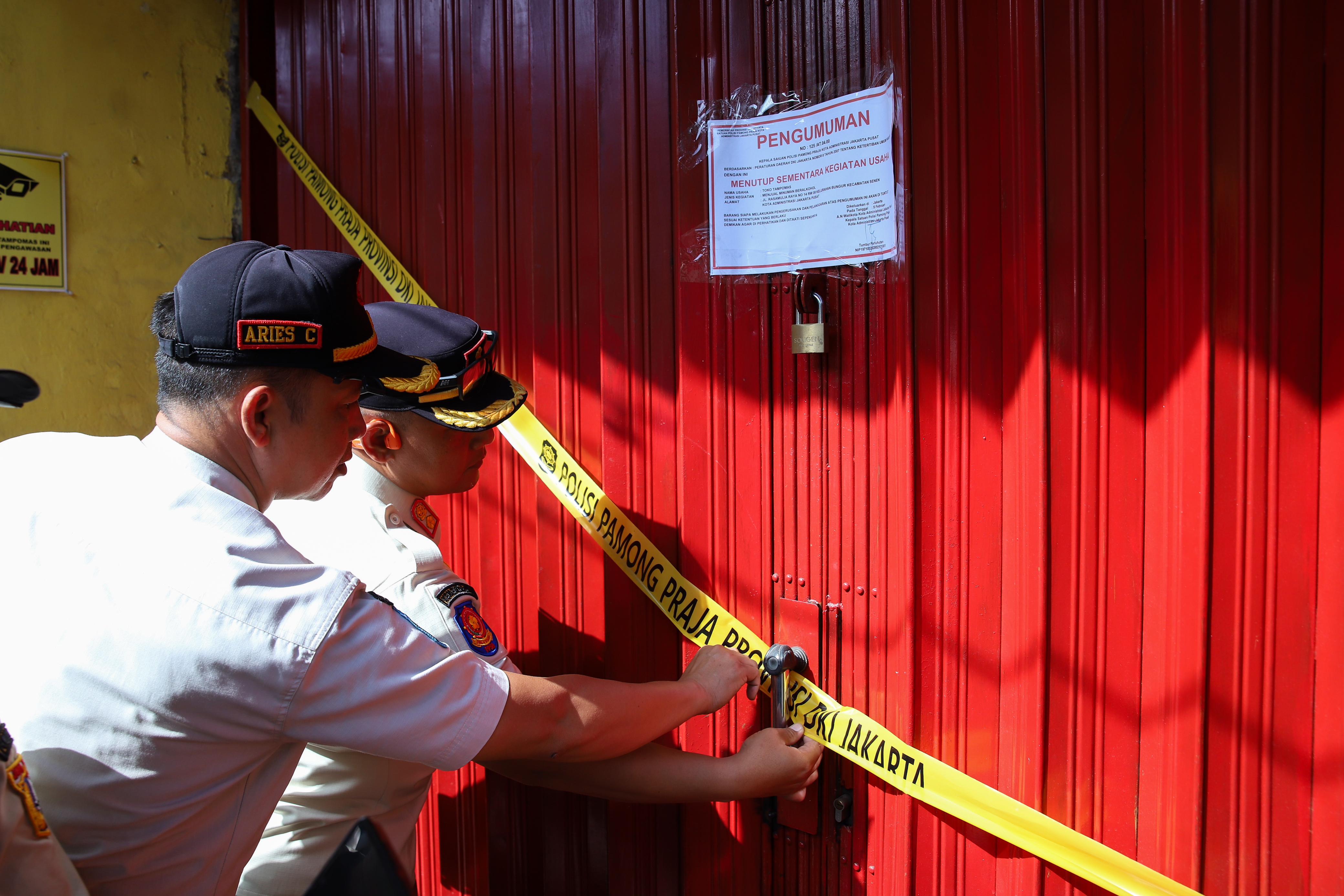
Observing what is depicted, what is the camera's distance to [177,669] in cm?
121

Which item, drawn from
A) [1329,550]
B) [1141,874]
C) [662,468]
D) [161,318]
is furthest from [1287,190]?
[161,318]

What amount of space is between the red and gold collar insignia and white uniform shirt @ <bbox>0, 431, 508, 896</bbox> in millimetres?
707

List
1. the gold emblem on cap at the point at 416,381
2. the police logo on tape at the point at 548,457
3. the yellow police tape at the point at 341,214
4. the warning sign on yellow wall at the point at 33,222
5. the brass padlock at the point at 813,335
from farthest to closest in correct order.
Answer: the warning sign on yellow wall at the point at 33,222 < the yellow police tape at the point at 341,214 < the police logo on tape at the point at 548,457 < the brass padlock at the point at 813,335 < the gold emblem on cap at the point at 416,381

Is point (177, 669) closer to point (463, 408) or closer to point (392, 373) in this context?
point (392, 373)

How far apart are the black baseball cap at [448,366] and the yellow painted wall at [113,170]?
1.82 meters

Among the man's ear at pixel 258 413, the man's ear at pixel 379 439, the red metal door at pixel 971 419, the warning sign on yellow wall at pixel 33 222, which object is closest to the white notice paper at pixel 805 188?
the red metal door at pixel 971 419

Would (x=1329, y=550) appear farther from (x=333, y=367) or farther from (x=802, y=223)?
(x=333, y=367)

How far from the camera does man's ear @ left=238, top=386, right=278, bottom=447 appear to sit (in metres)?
1.39

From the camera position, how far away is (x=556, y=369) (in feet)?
8.29

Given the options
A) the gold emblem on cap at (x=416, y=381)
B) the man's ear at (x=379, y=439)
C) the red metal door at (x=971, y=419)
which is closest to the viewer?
the red metal door at (x=971, y=419)

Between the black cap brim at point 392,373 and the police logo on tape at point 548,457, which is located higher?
the black cap brim at point 392,373

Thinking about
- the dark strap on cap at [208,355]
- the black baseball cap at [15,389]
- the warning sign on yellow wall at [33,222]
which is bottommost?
the black baseball cap at [15,389]

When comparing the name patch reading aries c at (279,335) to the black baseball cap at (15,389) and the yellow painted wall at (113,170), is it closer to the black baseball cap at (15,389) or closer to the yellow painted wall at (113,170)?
the black baseball cap at (15,389)

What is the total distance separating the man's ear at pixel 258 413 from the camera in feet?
4.56
